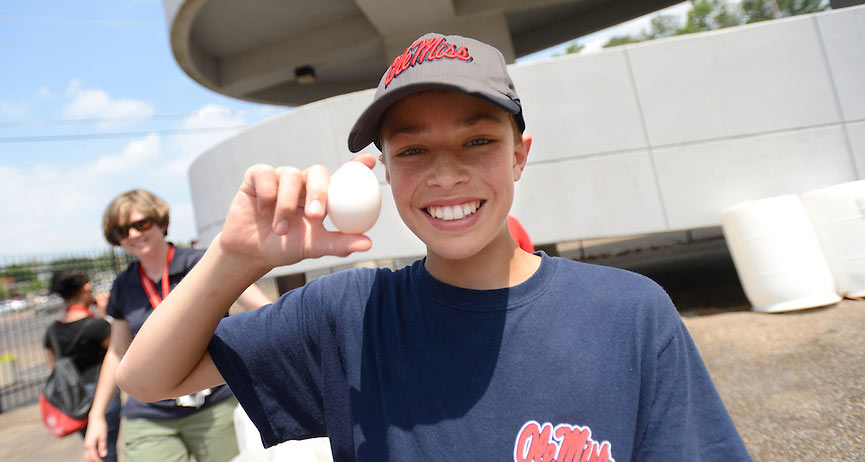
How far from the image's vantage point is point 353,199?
48.7 inches

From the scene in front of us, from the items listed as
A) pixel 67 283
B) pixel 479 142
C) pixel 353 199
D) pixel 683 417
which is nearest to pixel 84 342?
pixel 67 283

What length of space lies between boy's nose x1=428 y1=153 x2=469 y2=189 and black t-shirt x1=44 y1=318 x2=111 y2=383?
4.20 metres

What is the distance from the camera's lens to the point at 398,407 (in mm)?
1199

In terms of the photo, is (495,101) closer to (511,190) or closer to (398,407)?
(511,190)

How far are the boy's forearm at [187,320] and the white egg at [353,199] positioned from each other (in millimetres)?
225

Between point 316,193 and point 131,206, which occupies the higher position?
point 131,206

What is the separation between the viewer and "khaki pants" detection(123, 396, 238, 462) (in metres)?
2.68

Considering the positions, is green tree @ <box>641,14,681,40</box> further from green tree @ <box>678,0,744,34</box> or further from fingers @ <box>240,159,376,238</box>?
fingers @ <box>240,159,376,238</box>

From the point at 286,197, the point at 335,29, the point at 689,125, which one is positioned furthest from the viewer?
the point at 335,29

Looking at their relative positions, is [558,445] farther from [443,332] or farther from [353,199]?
[353,199]

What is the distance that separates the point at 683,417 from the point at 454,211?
0.74 m

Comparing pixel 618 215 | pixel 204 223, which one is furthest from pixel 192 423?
pixel 204 223

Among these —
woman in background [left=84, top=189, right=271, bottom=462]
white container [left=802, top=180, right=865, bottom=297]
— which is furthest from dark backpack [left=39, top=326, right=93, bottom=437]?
white container [left=802, top=180, right=865, bottom=297]

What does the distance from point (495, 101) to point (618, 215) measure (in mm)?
6410
